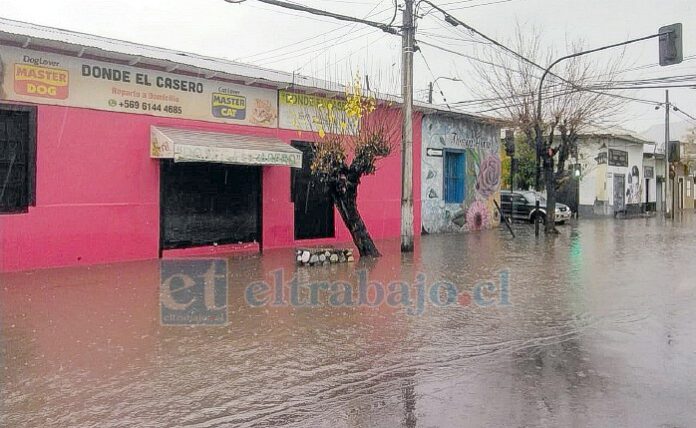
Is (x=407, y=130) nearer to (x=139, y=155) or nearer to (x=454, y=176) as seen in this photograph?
(x=139, y=155)

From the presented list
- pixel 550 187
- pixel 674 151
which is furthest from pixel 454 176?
pixel 674 151

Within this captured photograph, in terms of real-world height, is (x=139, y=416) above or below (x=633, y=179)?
below

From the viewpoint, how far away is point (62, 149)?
41.5 feet

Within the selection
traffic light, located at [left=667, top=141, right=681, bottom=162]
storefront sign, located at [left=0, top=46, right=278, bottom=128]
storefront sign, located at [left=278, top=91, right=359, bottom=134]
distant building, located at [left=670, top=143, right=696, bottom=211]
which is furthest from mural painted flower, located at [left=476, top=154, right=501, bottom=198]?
distant building, located at [left=670, top=143, right=696, bottom=211]

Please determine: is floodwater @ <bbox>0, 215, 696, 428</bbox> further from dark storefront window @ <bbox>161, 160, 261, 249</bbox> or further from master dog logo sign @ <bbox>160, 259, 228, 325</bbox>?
dark storefront window @ <bbox>161, 160, 261, 249</bbox>

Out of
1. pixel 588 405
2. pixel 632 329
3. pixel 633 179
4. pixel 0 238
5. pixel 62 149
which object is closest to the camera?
pixel 588 405

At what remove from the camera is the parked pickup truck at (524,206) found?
29516 mm

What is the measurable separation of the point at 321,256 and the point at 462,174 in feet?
39.4

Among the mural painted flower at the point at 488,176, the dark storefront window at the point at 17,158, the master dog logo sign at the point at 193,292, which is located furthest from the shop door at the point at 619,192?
the dark storefront window at the point at 17,158

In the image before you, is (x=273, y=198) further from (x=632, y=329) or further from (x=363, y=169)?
(x=632, y=329)

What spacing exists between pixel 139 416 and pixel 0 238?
8874 millimetres

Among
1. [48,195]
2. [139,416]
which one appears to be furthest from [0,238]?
[139,416]

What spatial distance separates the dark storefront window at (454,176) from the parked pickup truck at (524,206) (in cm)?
629

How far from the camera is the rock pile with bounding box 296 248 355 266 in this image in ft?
42.7
